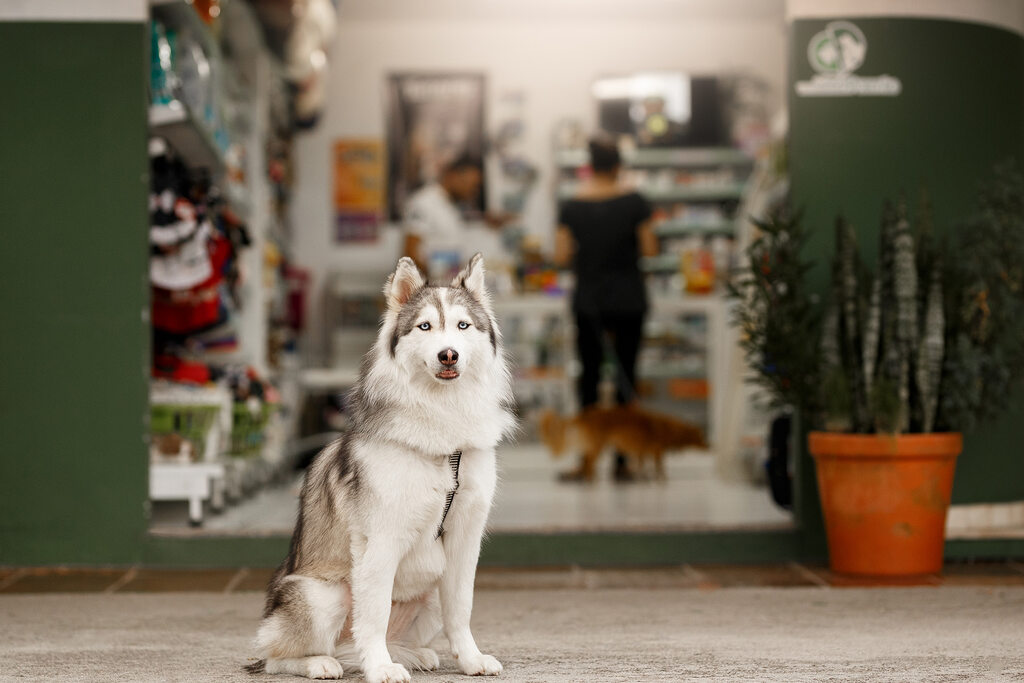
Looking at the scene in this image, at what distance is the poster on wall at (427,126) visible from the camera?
9430 millimetres

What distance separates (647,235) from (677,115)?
5.42 feet

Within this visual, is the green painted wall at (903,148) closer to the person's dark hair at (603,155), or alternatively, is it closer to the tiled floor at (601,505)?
the tiled floor at (601,505)

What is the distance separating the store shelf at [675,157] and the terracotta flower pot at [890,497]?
5.84 m

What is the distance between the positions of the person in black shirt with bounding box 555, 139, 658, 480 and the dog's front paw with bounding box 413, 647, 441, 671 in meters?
3.84

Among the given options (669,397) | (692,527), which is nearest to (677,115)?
(669,397)

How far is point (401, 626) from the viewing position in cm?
246

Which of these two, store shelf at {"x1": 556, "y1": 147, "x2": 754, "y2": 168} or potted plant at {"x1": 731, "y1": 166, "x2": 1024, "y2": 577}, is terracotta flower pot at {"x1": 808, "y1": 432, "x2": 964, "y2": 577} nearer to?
potted plant at {"x1": 731, "y1": 166, "x2": 1024, "y2": 577}

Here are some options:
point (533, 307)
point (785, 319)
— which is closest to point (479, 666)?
point (785, 319)

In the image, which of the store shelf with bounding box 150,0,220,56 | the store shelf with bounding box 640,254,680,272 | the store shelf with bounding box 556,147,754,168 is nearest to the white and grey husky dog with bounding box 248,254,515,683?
the store shelf with bounding box 150,0,220,56

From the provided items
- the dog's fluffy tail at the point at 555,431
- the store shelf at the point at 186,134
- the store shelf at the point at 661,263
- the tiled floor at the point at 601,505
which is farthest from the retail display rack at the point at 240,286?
the store shelf at the point at 661,263

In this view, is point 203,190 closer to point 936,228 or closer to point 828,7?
point 828,7

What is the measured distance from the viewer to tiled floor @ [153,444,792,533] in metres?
4.41

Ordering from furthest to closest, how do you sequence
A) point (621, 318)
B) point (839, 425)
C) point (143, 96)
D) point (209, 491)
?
1. point (621, 318)
2. point (209, 491)
3. point (143, 96)
4. point (839, 425)

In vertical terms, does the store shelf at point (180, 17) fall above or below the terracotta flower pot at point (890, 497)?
above
